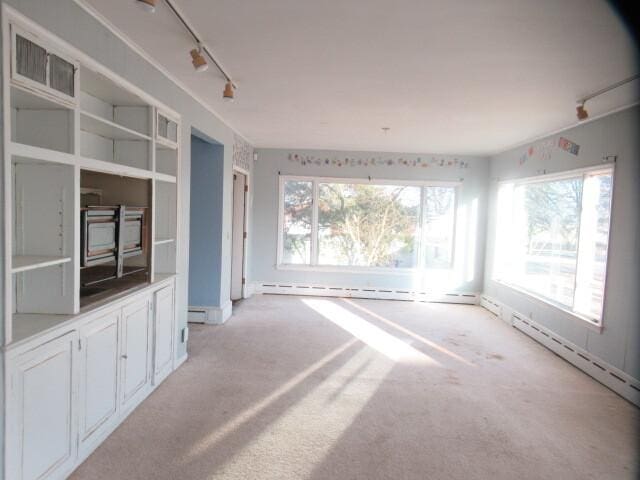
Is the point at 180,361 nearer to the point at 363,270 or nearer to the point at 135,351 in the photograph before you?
the point at 135,351

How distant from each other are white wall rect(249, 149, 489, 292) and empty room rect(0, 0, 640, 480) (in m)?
0.79

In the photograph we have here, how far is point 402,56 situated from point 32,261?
2494 mm

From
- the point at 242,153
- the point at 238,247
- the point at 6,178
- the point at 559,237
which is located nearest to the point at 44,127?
the point at 6,178

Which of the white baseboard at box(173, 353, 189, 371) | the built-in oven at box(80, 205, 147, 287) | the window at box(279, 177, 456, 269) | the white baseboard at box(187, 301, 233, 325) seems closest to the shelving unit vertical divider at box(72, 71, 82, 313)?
the built-in oven at box(80, 205, 147, 287)

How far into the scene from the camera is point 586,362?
4.05 meters

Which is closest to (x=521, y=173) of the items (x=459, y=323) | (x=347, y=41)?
(x=459, y=323)

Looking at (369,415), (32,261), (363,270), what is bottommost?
(369,415)

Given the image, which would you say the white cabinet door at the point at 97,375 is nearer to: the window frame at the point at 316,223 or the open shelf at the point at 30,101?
the open shelf at the point at 30,101

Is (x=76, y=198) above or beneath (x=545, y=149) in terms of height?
beneath

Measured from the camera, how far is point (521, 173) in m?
5.75

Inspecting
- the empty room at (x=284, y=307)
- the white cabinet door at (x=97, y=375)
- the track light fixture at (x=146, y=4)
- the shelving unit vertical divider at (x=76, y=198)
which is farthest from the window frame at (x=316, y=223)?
the track light fixture at (x=146, y=4)

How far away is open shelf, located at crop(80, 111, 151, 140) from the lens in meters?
2.48

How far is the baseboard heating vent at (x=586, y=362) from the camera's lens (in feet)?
11.4

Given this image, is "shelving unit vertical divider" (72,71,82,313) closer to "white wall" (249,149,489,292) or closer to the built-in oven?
the built-in oven
